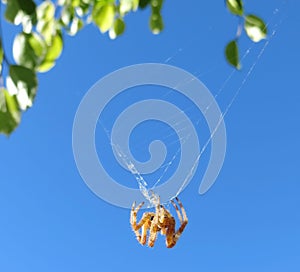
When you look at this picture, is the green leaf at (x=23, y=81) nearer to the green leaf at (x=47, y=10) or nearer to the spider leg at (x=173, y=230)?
the green leaf at (x=47, y=10)

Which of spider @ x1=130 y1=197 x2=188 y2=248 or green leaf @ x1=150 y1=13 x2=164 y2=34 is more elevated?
spider @ x1=130 y1=197 x2=188 y2=248

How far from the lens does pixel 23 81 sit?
0.65 m

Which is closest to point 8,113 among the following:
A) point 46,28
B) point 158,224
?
point 46,28

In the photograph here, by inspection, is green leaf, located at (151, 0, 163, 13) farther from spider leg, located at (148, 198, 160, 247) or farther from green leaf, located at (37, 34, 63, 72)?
spider leg, located at (148, 198, 160, 247)

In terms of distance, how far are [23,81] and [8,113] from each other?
58 mm

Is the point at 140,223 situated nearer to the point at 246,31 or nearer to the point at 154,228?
the point at 154,228

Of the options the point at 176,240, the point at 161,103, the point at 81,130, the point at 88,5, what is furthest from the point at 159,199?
the point at 88,5

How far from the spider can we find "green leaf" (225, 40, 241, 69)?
10739 millimetres

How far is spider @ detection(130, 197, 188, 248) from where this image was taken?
11594 mm

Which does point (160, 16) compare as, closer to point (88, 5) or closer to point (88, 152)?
point (88, 5)

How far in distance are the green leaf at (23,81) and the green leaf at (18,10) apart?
98 millimetres

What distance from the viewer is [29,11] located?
28.0 inches

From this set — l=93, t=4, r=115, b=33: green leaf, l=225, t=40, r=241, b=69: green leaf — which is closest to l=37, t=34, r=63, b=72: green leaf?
l=93, t=4, r=115, b=33: green leaf

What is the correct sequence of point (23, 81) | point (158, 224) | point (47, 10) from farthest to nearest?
point (158, 224) < point (47, 10) < point (23, 81)
